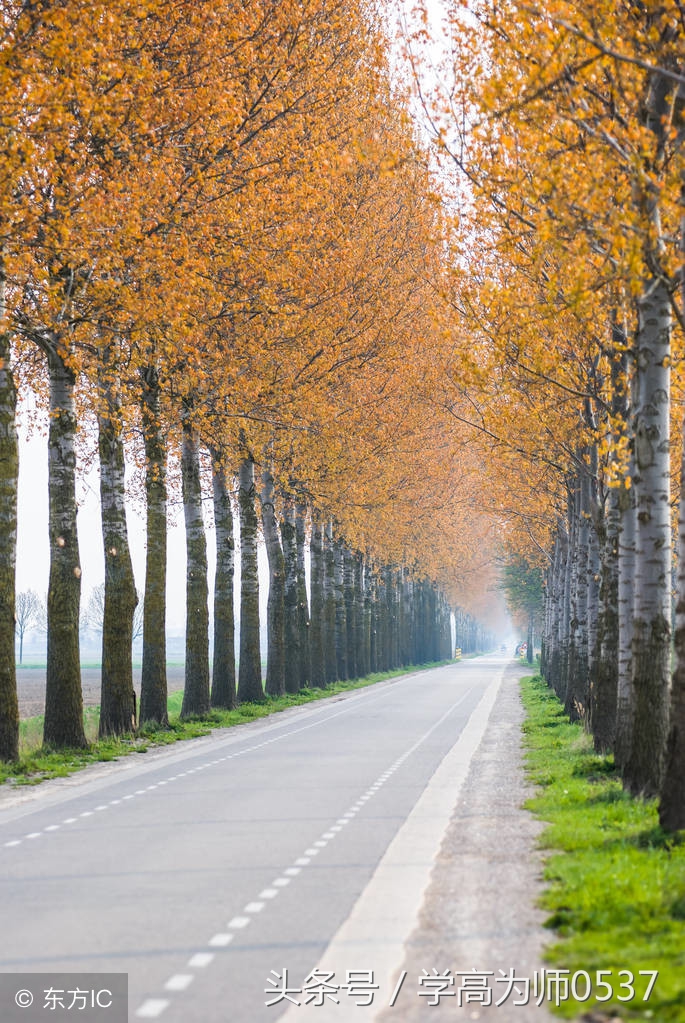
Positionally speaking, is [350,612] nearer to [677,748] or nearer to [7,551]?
A: [7,551]

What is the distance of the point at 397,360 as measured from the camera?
129 ft

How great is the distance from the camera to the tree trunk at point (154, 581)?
92.1 feet

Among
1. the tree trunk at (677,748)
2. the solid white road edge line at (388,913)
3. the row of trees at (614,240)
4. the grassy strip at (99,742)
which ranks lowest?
the grassy strip at (99,742)

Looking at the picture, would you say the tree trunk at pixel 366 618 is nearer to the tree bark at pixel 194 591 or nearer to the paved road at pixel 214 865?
the tree bark at pixel 194 591

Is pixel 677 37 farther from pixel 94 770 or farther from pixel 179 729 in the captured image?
pixel 179 729

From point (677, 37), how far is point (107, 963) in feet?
36.0

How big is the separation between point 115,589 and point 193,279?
729cm

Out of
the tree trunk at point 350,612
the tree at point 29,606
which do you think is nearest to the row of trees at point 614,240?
the tree trunk at point 350,612

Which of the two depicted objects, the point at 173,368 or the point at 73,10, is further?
the point at 173,368

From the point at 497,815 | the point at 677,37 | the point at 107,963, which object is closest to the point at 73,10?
the point at 677,37

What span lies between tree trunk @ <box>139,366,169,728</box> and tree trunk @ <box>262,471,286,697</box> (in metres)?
12.6

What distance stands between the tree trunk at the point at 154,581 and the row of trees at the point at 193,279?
0.17 ft

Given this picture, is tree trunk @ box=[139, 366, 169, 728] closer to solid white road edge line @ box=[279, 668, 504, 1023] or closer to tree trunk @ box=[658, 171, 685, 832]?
solid white road edge line @ box=[279, 668, 504, 1023]

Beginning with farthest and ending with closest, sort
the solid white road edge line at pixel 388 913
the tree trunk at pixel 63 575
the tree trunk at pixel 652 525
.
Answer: the tree trunk at pixel 63 575 < the tree trunk at pixel 652 525 < the solid white road edge line at pixel 388 913
